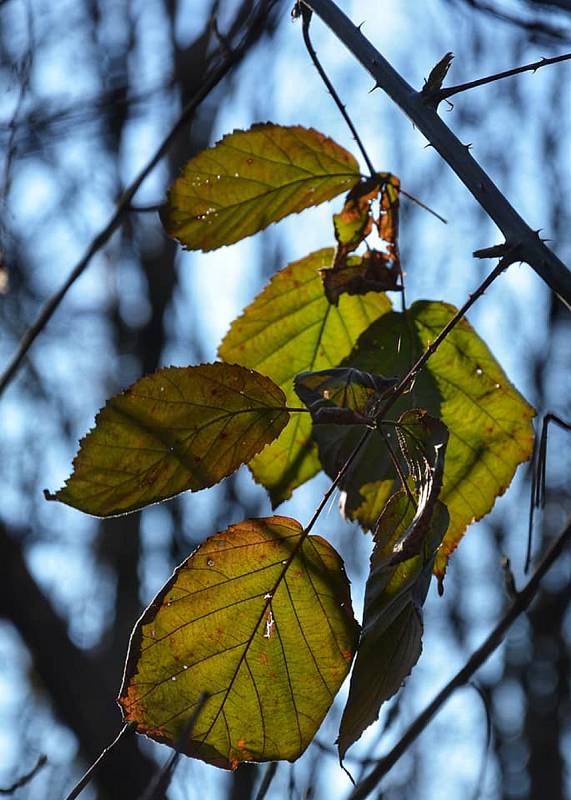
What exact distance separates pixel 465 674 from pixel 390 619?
0.35m

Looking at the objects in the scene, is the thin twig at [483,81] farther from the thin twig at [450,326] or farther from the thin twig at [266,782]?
the thin twig at [266,782]

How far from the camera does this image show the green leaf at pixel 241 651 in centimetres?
62

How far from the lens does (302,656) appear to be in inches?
25.3

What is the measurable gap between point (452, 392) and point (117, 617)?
459 centimetres

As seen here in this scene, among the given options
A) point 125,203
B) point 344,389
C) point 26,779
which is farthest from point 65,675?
point 344,389

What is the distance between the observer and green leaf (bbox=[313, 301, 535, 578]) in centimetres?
77

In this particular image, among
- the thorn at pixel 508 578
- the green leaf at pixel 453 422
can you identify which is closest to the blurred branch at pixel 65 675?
the thorn at pixel 508 578

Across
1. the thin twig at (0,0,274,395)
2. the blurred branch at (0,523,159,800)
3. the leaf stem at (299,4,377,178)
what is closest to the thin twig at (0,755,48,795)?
the thin twig at (0,0,274,395)

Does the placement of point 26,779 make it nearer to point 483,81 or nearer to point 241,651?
point 241,651

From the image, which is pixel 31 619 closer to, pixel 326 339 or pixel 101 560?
pixel 101 560

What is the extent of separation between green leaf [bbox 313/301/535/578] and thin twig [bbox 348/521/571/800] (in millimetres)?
98

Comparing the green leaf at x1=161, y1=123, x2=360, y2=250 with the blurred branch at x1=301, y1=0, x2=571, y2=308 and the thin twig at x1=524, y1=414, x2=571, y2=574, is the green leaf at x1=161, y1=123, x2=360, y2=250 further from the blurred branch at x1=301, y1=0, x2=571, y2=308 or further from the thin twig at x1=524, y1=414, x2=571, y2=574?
the thin twig at x1=524, y1=414, x2=571, y2=574

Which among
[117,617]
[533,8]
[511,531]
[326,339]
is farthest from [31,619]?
[511,531]

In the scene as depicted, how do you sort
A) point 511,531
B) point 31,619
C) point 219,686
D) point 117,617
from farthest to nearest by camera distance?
point 511,531 → point 117,617 → point 31,619 → point 219,686
